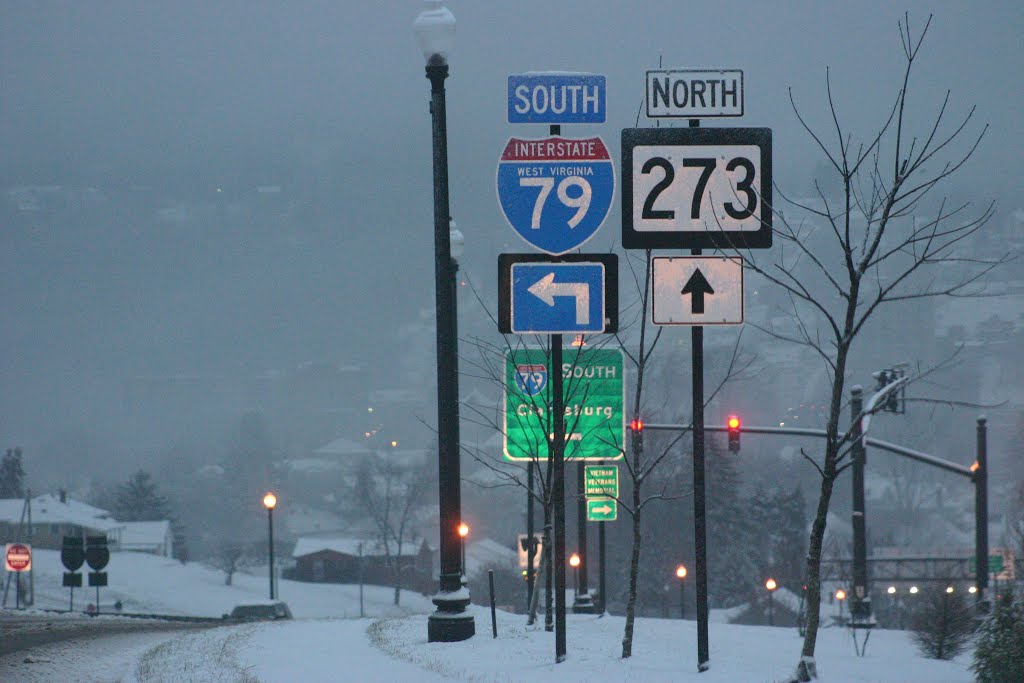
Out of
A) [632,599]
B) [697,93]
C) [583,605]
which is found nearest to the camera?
[697,93]

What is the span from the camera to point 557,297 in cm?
1527

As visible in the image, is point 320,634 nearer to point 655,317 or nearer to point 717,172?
point 655,317

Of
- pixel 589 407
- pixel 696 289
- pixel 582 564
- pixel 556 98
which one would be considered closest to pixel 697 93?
pixel 556 98

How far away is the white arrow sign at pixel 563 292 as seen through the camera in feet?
49.9

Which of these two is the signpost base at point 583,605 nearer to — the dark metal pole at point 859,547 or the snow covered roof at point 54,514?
the dark metal pole at point 859,547

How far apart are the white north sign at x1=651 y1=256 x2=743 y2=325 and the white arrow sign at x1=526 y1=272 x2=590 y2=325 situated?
3.56 ft

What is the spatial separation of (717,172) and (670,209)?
0.72 metres

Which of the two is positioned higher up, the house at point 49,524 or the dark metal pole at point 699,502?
the dark metal pole at point 699,502

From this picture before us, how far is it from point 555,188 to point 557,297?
1.39 metres

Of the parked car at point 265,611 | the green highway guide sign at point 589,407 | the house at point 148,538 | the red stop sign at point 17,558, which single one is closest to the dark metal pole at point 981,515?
the green highway guide sign at point 589,407

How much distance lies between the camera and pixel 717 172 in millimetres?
14516

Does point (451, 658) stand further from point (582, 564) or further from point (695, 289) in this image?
point (582, 564)

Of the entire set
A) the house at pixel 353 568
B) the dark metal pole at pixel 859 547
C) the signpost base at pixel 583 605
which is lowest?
the house at pixel 353 568

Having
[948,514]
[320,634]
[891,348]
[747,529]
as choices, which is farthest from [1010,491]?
[320,634]
